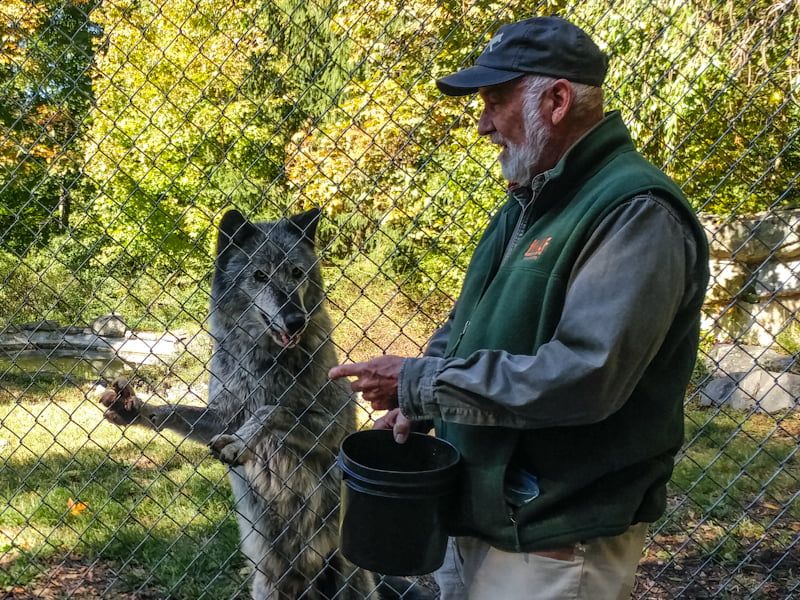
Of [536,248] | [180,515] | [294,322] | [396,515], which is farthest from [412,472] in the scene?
[180,515]

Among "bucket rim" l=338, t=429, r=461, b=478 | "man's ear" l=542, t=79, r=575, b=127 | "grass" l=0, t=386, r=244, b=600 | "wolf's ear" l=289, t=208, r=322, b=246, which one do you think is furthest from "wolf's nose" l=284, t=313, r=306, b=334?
"man's ear" l=542, t=79, r=575, b=127

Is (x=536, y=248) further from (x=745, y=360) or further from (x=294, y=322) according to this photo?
(x=745, y=360)

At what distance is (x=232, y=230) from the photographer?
4191 mm

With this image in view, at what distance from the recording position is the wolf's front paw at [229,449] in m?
3.41

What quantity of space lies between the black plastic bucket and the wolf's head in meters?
1.77

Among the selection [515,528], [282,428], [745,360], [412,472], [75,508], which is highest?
[412,472]

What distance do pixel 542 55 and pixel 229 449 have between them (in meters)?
2.51

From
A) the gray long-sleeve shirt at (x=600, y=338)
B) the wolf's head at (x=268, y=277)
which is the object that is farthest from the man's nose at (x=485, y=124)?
the wolf's head at (x=268, y=277)

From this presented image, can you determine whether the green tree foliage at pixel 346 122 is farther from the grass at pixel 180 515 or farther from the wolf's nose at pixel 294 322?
the grass at pixel 180 515

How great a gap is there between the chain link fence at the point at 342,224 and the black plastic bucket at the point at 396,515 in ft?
4.50

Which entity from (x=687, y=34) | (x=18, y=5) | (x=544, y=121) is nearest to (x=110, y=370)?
(x=18, y=5)

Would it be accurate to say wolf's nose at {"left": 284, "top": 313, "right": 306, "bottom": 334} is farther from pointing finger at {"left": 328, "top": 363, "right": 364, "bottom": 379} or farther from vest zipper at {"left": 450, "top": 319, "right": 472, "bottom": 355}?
vest zipper at {"left": 450, "top": 319, "right": 472, "bottom": 355}

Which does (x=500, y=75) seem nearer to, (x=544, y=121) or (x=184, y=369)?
(x=544, y=121)

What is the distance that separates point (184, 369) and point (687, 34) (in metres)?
8.53
